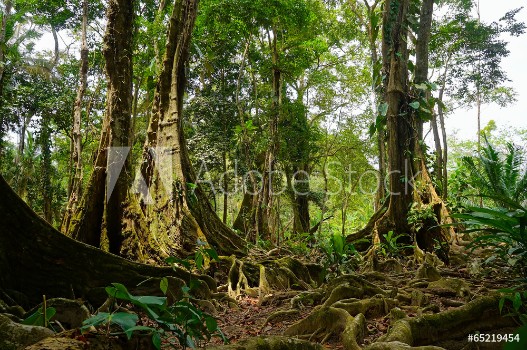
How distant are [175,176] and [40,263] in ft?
10.6

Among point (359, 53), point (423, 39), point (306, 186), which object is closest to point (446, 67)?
point (359, 53)

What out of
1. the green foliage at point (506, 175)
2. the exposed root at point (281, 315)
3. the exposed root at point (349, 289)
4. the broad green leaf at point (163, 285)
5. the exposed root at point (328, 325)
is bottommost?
the exposed root at point (281, 315)

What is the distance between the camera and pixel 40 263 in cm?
288

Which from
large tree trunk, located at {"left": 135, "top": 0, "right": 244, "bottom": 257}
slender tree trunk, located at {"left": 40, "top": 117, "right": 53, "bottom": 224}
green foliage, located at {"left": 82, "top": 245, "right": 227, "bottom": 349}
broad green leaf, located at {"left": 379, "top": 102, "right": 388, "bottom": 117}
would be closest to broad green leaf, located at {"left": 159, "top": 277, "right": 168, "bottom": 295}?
green foliage, located at {"left": 82, "top": 245, "right": 227, "bottom": 349}

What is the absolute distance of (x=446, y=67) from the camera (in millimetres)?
16469

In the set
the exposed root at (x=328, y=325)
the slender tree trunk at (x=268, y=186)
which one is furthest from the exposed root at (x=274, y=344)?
the slender tree trunk at (x=268, y=186)

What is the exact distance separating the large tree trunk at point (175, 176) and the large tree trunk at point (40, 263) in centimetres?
223

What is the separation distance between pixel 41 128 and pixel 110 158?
8555 millimetres

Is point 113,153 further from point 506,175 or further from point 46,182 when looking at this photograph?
point 46,182

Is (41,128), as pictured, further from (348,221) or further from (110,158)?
(348,221)

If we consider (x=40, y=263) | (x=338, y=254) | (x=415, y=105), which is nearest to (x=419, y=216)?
(x=338, y=254)

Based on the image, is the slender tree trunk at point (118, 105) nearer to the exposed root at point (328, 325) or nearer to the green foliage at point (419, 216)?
the exposed root at point (328, 325)

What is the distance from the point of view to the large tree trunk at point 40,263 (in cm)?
272

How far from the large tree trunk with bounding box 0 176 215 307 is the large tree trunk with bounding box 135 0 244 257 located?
7.32 ft
